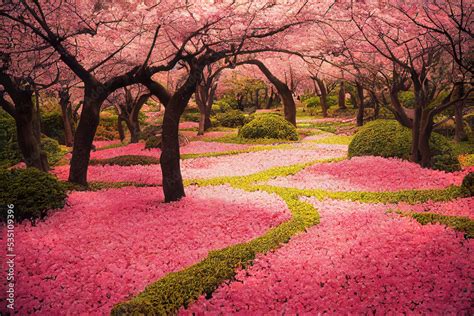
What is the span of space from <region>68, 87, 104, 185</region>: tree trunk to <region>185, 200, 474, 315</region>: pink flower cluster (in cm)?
778

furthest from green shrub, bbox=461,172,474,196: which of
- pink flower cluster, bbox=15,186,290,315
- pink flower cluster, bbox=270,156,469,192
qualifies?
pink flower cluster, bbox=15,186,290,315

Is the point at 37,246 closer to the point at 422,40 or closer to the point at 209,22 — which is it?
the point at 209,22

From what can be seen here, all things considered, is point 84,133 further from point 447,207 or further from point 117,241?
point 447,207

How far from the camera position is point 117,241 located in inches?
304

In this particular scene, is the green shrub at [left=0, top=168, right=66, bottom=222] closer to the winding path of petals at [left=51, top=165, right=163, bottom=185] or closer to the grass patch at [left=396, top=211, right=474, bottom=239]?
the winding path of petals at [left=51, top=165, right=163, bottom=185]

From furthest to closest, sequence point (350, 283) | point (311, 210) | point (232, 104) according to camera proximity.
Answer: point (232, 104), point (311, 210), point (350, 283)

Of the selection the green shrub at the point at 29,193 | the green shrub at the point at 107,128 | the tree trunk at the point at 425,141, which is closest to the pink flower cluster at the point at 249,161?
the tree trunk at the point at 425,141

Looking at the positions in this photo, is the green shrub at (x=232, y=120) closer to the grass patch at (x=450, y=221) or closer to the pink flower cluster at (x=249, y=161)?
the pink flower cluster at (x=249, y=161)

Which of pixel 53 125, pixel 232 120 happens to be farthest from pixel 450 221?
pixel 232 120

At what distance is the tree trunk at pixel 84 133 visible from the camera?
11.7 meters

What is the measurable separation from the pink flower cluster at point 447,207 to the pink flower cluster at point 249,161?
22.4ft

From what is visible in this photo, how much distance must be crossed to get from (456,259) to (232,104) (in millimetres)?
56090

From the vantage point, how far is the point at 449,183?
11430 mm

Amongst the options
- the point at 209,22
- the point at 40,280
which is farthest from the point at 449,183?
the point at 40,280
